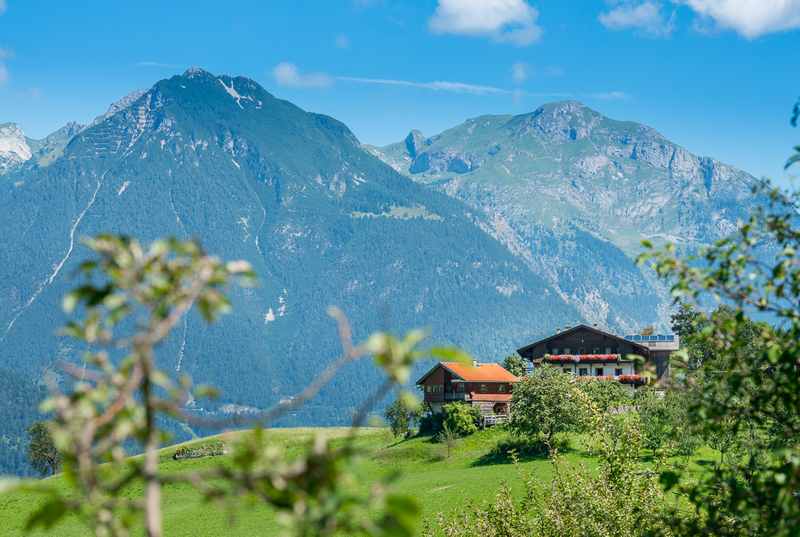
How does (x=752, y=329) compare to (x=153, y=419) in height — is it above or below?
above

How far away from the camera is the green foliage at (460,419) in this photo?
9169 cm

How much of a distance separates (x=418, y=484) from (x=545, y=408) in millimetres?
10458

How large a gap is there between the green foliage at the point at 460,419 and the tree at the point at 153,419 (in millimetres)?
86296

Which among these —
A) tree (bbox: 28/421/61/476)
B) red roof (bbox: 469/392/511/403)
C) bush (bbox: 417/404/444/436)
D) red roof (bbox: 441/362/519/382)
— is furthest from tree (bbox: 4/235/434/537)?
tree (bbox: 28/421/61/476)

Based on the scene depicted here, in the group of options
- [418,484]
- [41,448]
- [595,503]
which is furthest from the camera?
[41,448]

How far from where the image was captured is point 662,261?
35.1 ft

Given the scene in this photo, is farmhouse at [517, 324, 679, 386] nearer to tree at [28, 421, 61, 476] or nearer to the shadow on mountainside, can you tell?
the shadow on mountainside

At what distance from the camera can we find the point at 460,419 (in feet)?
301

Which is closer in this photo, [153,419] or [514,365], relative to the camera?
[153,419]

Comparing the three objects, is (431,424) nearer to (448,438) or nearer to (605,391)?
(448,438)

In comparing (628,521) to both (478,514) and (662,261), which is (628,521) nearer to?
(478,514)

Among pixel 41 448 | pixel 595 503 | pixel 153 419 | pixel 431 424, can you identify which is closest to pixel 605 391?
pixel 431 424

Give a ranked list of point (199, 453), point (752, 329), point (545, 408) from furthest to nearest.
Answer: point (199, 453) < point (545, 408) < point (752, 329)

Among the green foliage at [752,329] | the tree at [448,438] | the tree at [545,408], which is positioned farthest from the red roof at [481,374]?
the green foliage at [752,329]
